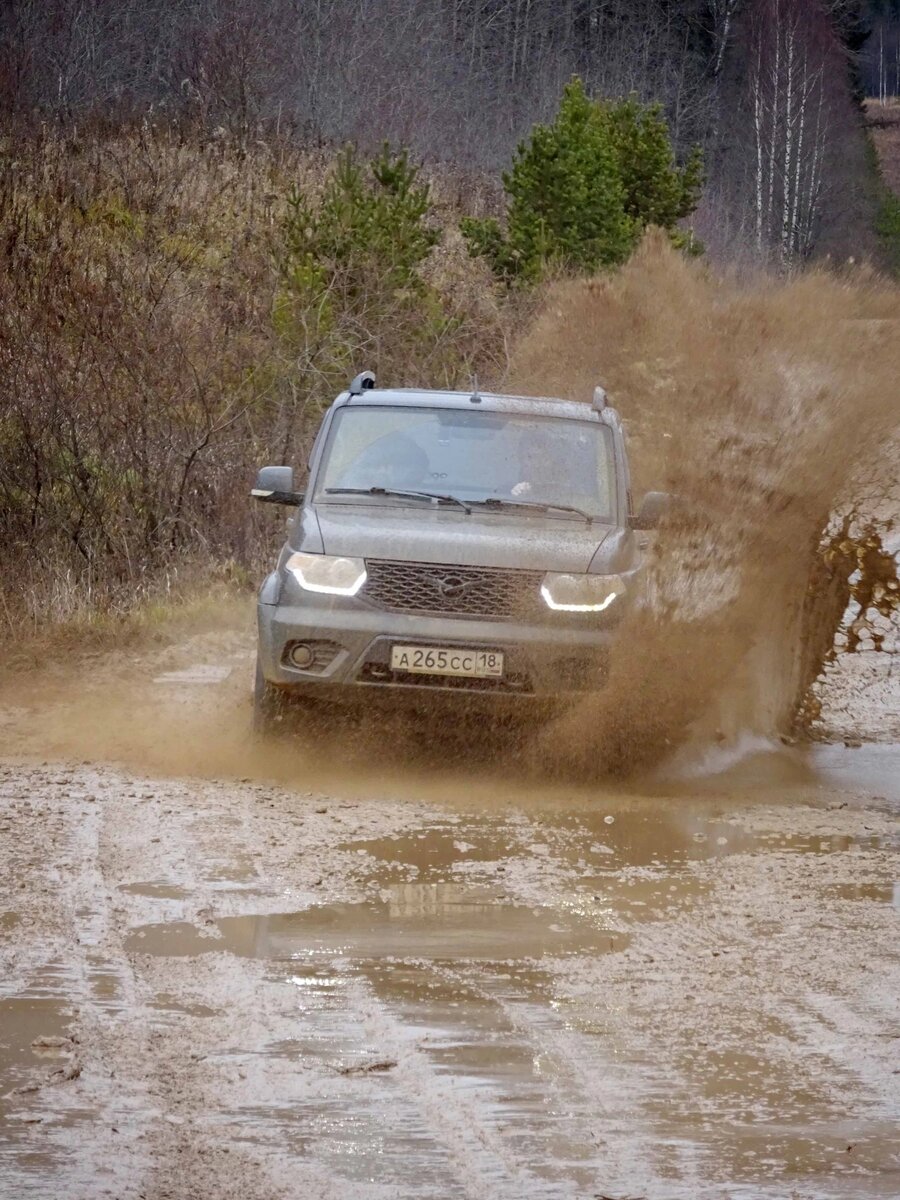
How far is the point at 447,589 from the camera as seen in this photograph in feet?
25.7

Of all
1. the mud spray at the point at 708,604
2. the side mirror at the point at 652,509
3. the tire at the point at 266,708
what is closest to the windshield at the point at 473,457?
the side mirror at the point at 652,509

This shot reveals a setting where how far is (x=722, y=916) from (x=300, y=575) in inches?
119

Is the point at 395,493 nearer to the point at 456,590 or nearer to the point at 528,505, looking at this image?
the point at 528,505

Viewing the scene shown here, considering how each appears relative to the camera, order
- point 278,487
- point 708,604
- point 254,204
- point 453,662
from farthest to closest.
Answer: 1. point 254,204
2. point 708,604
3. point 278,487
4. point 453,662

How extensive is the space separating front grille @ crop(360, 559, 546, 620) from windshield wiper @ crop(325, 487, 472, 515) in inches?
22.2

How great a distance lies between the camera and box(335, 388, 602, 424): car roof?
9109 millimetres

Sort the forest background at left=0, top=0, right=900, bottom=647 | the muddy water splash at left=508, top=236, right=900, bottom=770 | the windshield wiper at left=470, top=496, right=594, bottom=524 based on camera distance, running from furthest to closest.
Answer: the forest background at left=0, top=0, right=900, bottom=647, the windshield wiper at left=470, top=496, right=594, bottom=524, the muddy water splash at left=508, top=236, right=900, bottom=770

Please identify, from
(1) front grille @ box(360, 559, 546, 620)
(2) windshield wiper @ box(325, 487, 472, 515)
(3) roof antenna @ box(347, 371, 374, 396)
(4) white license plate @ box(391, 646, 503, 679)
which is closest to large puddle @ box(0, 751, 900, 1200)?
(4) white license plate @ box(391, 646, 503, 679)

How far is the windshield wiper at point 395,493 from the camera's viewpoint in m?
8.43

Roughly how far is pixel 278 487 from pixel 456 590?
1.45 meters

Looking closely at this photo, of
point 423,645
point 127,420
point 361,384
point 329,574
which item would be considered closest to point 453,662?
point 423,645

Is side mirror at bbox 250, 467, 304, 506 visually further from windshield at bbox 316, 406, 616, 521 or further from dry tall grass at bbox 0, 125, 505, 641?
dry tall grass at bbox 0, 125, 505, 641

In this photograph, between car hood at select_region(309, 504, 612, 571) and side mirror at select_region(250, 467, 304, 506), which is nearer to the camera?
car hood at select_region(309, 504, 612, 571)

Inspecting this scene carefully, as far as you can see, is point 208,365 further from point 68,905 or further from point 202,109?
point 202,109
